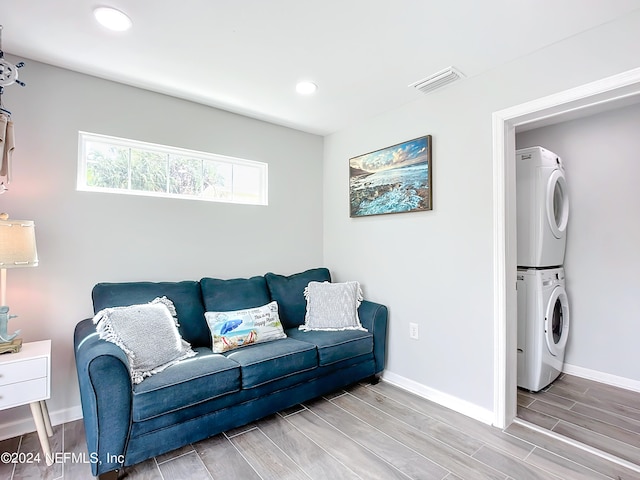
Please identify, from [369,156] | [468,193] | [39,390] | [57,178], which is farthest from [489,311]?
[57,178]

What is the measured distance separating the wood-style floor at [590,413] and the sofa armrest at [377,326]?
3.48ft

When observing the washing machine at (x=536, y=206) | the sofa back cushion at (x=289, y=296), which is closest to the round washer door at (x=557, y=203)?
the washing machine at (x=536, y=206)

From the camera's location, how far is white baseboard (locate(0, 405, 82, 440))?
2.02m

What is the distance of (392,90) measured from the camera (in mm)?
2539

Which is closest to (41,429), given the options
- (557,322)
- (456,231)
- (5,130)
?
(5,130)

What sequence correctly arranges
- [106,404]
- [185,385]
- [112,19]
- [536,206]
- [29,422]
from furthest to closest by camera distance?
[536,206], [29,422], [185,385], [112,19], [106,404]

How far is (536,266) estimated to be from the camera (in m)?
2.65

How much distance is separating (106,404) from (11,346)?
28.7 inches

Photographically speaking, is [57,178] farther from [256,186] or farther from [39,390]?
[256,186]

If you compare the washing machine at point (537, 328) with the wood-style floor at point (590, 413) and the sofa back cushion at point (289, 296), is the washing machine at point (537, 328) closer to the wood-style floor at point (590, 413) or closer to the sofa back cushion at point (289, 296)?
the wood-style floor at point (590, 413)

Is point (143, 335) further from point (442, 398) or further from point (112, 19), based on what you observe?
point (442, 398)

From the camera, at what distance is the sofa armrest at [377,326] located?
9.12 feet

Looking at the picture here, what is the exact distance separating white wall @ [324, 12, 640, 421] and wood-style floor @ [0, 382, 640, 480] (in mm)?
325

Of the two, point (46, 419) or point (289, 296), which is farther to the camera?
point (289, 296)
